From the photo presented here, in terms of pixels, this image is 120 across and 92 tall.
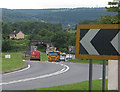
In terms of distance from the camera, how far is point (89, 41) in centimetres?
487

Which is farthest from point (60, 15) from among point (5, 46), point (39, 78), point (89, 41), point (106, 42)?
point (106, 42)

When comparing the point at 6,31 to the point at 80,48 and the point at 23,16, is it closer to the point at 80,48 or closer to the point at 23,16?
the point at 23,16

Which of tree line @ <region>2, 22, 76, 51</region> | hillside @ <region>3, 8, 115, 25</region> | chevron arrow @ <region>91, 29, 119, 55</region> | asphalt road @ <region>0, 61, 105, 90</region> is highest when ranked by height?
hillside @ <region>3, 8, 115, 25</region>

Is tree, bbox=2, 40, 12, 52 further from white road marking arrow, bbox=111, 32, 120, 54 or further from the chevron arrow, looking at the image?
white road marking arrow, bbox=111, 32, 120, 54

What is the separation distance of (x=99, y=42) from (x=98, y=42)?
0.02 m

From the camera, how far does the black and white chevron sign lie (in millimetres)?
4715

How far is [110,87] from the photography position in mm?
9938

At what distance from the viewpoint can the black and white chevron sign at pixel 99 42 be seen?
186 inches

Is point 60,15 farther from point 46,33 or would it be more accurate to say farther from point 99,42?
point 99,42

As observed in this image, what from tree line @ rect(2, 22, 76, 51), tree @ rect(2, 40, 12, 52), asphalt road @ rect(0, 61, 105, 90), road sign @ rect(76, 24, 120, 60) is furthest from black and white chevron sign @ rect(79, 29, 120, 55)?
tree @ rect(2, 40, 12, 52)

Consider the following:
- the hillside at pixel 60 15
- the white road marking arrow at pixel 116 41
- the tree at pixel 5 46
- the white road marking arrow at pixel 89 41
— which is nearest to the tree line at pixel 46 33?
the tree at pixel 5 46

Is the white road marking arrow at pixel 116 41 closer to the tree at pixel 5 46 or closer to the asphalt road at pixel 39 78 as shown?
the asphalt road at pixel 39 78

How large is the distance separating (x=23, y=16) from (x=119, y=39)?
198 m

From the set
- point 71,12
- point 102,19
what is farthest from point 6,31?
point 102,19
